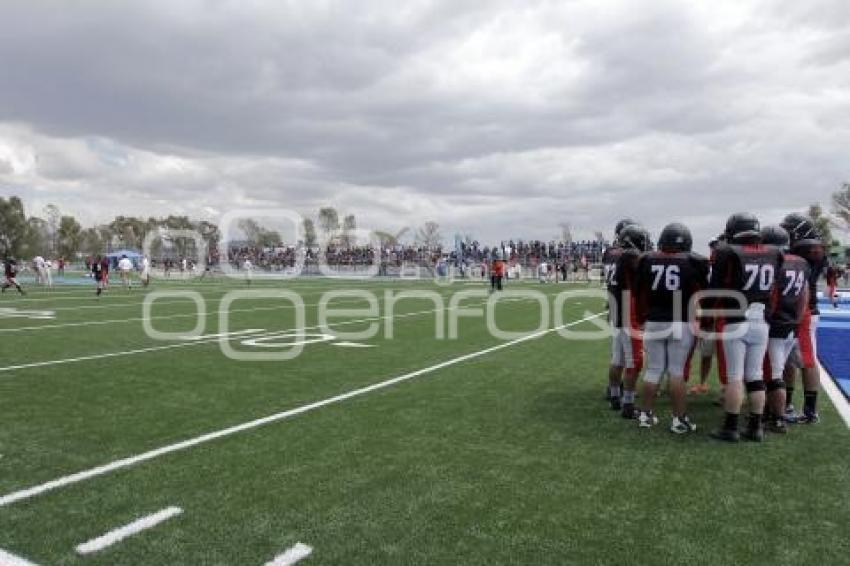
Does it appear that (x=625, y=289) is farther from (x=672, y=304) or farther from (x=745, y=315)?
(x=745, y=315)

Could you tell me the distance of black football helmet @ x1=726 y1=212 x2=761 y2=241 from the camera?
5723 millimetres

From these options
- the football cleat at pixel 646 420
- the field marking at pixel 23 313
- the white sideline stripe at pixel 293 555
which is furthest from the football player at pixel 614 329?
the field marking at pixel 23 313

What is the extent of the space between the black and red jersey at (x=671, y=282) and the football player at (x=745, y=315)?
15 cm

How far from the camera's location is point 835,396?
757 cm

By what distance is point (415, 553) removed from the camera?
348 centimetres

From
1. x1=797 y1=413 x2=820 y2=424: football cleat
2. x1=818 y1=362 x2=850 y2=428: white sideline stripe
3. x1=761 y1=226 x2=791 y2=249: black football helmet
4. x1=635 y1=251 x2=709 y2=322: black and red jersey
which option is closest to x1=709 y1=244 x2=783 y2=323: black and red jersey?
x1=635 y1=251 x2=709 y2=322: black and red jersey

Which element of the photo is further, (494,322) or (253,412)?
(494,322)

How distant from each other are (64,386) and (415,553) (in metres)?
5.91

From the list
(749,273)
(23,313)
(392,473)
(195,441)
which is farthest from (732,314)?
(23,313)

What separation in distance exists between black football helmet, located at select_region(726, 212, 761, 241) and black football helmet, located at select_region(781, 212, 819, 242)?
1048 mm

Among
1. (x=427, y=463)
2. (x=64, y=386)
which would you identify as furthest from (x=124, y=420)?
(x=427, y=463)

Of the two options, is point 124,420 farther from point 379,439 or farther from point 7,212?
point 7,212

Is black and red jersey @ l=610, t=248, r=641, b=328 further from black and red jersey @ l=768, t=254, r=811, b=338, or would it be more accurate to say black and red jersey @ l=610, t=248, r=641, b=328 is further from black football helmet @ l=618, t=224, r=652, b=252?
black and red jersey @ l=768, t=254, r=811, b=338

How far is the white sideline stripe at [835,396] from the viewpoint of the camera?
6.70 m
